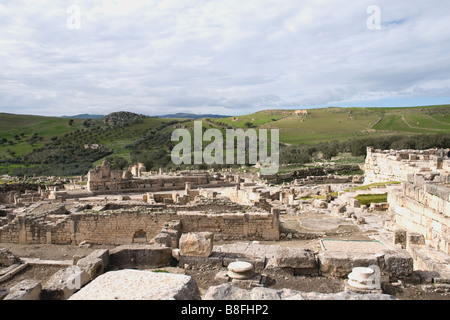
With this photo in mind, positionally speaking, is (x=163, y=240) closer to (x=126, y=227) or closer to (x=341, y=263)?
(x=126, y=227)

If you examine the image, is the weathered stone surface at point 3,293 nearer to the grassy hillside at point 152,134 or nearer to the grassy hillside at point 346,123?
Result: the grassy hillside at point 152,134

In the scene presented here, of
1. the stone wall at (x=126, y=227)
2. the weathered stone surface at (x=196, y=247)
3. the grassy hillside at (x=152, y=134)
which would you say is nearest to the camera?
the weathered stone surface at (x=196, y=247)

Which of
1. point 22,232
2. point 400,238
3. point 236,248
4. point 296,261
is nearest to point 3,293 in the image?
point 236,248

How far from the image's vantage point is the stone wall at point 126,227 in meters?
11.2

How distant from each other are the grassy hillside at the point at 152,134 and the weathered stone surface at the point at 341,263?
Answer: 4222cm

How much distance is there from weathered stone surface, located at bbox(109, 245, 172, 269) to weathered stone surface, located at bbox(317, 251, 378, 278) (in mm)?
2946

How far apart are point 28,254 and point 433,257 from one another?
32.8 feet

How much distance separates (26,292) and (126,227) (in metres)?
6.40

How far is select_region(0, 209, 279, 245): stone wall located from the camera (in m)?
11.2

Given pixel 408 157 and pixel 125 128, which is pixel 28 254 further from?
pixel 125 128

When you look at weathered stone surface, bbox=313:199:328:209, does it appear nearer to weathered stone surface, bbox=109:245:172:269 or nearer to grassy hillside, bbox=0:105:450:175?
weathered stone surface, bbox=109:245:172:269

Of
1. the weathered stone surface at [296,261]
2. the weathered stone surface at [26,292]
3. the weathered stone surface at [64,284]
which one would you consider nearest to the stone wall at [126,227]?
the weathered stone surface at [296,261]

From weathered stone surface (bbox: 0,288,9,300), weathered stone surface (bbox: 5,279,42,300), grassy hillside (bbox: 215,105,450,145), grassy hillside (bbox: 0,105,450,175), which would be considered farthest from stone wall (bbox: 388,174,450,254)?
grassy hillside (bbox: 215,105,450,145)

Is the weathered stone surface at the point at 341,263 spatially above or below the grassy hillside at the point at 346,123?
below
